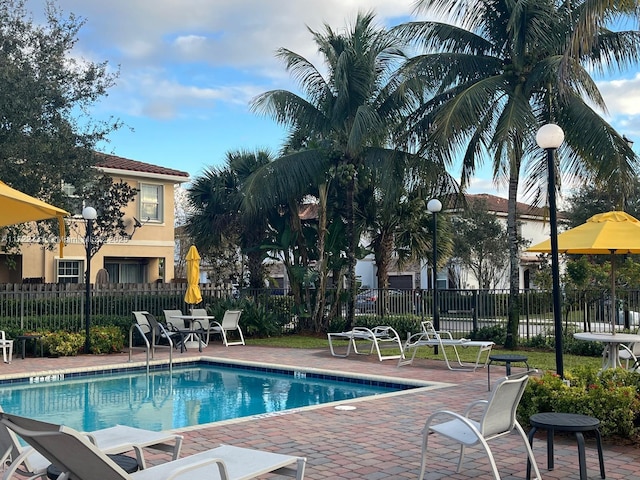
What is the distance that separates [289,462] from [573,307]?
14179 mm

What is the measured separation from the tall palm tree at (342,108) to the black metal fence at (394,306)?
2.09m

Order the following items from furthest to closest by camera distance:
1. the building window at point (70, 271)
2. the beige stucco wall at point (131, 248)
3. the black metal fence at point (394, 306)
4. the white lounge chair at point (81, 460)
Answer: the building window at point (70, 271) < the beige stucco wall at point (131, 248) < the black metal fence at point (394, 306) < the white lounge chair at point (81, 460)

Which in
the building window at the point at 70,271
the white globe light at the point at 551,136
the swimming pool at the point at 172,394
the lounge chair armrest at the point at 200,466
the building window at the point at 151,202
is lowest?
the swimming pool at the point at 172,394

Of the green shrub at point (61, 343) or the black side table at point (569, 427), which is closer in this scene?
the black side table at point (569, 427)

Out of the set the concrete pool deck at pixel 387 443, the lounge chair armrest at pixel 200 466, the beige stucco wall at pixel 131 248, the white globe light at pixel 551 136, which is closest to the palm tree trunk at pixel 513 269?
the concrete pool deck at pixel 387 443

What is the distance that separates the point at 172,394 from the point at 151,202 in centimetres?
1852

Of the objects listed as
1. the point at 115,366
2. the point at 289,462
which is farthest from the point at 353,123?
the point at 289,462

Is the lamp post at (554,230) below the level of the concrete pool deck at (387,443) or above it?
above

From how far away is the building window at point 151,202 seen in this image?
2861cm

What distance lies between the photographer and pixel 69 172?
18484 millimetres

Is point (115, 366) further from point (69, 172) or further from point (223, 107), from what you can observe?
point (223, 107)

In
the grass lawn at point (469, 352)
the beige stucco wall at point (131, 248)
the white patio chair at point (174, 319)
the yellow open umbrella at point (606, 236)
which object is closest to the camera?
the yellow open umbrella at point (606, 236)

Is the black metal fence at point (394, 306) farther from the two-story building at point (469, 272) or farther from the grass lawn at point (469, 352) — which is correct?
the two-story building at point (469, 272)

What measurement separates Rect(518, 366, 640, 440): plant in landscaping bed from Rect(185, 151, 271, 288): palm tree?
16.1m
